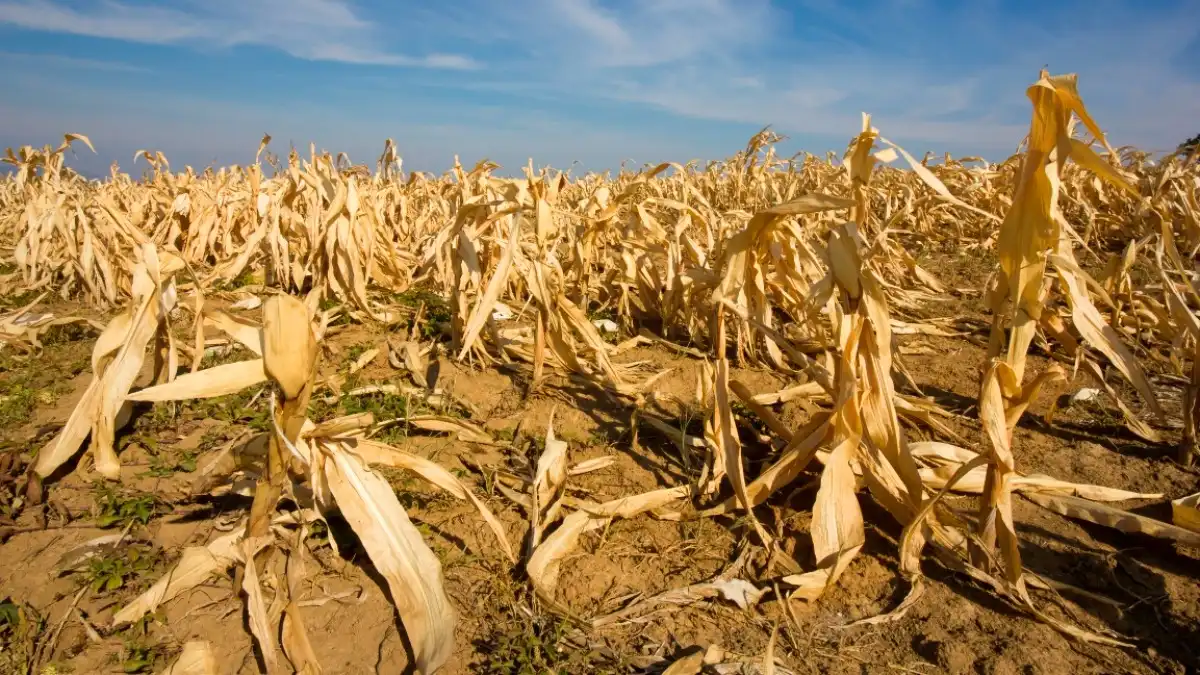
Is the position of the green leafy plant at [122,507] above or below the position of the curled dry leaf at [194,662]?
below

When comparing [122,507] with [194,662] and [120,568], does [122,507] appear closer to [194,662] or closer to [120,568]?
[120,568]

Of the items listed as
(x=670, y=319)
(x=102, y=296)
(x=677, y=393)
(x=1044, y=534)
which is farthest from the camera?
(x=102, y=296)

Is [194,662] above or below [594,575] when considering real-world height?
below

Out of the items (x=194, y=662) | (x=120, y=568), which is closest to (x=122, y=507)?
(x=120, y=568)

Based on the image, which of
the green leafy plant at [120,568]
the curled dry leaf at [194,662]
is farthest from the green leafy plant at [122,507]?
the curled dry leaf at [194,662]

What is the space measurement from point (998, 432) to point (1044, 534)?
0.50 meters

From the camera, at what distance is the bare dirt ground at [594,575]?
148 centimetres

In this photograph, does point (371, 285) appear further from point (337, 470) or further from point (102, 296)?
point (337, 470)

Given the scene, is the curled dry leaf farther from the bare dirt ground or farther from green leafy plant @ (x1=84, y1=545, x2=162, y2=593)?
green leafy plant @ (x1=84, y1=545, x2=162, y2=593)

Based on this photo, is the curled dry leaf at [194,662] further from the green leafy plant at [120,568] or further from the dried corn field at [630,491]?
the green leafy plant at [120,568]

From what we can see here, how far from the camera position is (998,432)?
1570 millimetres

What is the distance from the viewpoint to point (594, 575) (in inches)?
69.9

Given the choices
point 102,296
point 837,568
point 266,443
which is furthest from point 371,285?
point 837,568

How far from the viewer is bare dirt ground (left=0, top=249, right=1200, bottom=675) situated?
1.48 meters
